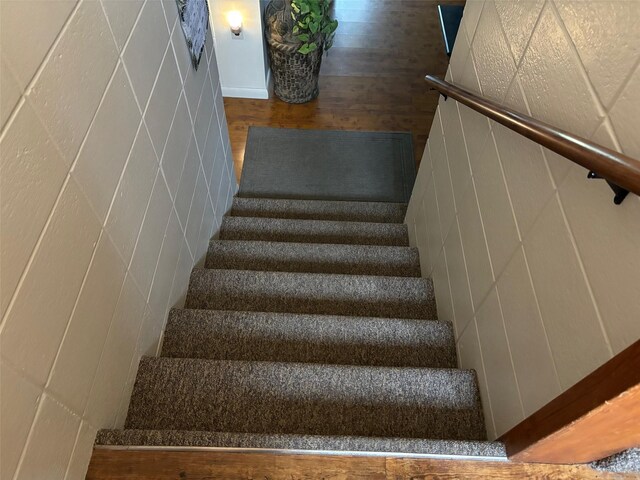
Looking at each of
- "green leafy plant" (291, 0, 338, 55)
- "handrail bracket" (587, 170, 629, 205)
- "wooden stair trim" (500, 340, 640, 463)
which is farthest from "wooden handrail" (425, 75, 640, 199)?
"green leafy plant" (291, 0, 338, 55)

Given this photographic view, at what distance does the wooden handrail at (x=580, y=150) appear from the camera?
71cm

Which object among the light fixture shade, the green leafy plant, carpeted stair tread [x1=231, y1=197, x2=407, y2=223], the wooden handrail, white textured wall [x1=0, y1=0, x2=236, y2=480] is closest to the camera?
the wooden handrail

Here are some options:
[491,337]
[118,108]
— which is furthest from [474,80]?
[118,108]

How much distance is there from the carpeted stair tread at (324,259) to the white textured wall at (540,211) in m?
0.57

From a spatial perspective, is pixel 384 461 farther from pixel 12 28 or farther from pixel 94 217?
pixel 12 28

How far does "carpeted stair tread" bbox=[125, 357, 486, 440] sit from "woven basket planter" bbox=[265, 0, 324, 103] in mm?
2785

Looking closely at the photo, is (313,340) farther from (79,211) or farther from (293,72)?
(293,72)

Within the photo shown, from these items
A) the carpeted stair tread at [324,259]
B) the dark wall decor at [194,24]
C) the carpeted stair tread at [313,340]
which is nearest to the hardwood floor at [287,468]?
the carpeted stair tread at [313,340]

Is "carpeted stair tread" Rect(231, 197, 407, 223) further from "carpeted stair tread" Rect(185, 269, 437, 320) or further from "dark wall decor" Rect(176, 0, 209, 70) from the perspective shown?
"dark wall decor" Rect(176, 0, 209, 70)

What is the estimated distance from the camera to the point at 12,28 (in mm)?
783

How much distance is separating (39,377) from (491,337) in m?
1.21

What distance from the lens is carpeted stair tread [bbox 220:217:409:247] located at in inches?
108

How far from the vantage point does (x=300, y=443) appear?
1190 millimetres

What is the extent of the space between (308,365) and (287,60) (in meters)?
2.83
